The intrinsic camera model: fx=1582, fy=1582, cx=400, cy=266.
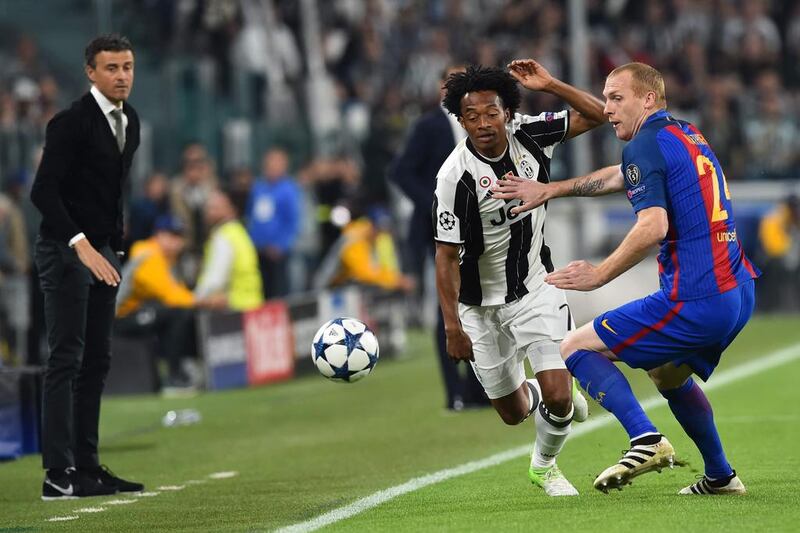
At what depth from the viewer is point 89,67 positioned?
820 cm

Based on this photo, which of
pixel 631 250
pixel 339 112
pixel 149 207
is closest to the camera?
pixel 631 250

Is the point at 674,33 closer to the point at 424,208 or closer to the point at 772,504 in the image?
the point at 424,208

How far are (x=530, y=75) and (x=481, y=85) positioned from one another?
0.92ft

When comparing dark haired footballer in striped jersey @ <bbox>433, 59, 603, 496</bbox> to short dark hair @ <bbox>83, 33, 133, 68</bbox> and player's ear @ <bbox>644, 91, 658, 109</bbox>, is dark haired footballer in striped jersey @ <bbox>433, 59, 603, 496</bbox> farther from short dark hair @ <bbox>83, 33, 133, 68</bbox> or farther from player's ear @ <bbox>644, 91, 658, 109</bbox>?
short dark hair @ <bbox>83, 33, 133, 68</bbox>

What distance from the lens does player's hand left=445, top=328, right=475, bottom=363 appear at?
720 centimetres

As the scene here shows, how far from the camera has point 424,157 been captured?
11250 mm

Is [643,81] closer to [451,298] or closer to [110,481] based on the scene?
[451,298]

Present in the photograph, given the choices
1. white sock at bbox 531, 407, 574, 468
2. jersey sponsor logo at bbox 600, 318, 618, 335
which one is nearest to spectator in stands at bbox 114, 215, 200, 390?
white sock at bbox 531, 407, 574, 468

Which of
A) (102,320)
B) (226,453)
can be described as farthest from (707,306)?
(226,453)

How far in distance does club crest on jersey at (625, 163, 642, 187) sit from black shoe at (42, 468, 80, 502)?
337 centimetres

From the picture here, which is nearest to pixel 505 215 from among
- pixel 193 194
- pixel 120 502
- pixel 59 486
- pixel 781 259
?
pixel 120 502

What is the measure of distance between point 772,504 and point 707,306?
89 cm

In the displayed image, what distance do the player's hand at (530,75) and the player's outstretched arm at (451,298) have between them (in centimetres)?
85

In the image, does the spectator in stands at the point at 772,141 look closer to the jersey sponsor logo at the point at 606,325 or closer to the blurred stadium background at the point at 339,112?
the blurred stadium background at the point at 339,112
